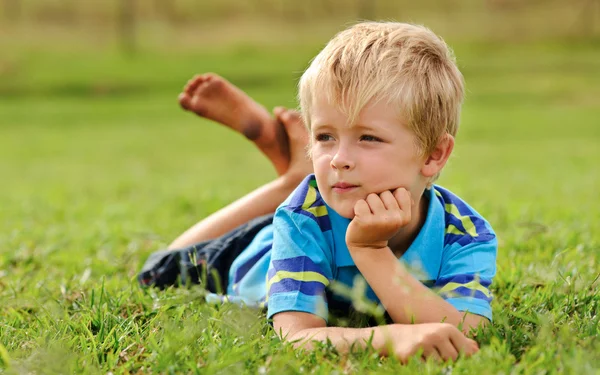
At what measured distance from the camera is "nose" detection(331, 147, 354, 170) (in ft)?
7.95

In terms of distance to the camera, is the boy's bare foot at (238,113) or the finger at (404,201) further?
the boy's bare foot at (238,113)

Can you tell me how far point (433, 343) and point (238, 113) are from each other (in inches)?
83.8

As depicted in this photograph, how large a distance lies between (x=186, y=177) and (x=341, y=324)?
7617 millimetres

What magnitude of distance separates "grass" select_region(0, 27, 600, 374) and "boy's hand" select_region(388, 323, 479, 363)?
2.0 inches

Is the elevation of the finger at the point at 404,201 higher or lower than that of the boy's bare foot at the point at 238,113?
higher

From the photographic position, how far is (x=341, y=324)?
2670 mm

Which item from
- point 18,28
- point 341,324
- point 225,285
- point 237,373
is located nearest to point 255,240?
point 225,285

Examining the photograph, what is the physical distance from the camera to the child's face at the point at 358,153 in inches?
96.4

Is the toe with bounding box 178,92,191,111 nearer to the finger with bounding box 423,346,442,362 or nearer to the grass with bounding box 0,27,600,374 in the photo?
the grass with bounding box 0,27,600,374

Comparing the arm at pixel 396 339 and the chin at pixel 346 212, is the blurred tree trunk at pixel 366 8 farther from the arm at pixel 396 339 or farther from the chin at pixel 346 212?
the arm at pixel 396 339

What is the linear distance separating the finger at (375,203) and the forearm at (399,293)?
0.16 m

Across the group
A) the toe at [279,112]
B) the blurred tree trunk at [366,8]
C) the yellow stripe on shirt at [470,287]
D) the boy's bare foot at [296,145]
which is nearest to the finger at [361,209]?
the yellow stripe on shirt at [470,287]

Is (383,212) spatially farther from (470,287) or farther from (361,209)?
(470,287)

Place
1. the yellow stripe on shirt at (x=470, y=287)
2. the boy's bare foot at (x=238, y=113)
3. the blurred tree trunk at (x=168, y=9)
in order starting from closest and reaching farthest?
1. the yellow stripe on shirt at (x=470, y=287)
2. the boy's bare foot at (x=238, y=113)
3. the blurred tree trunk at (x=168, y=9)
